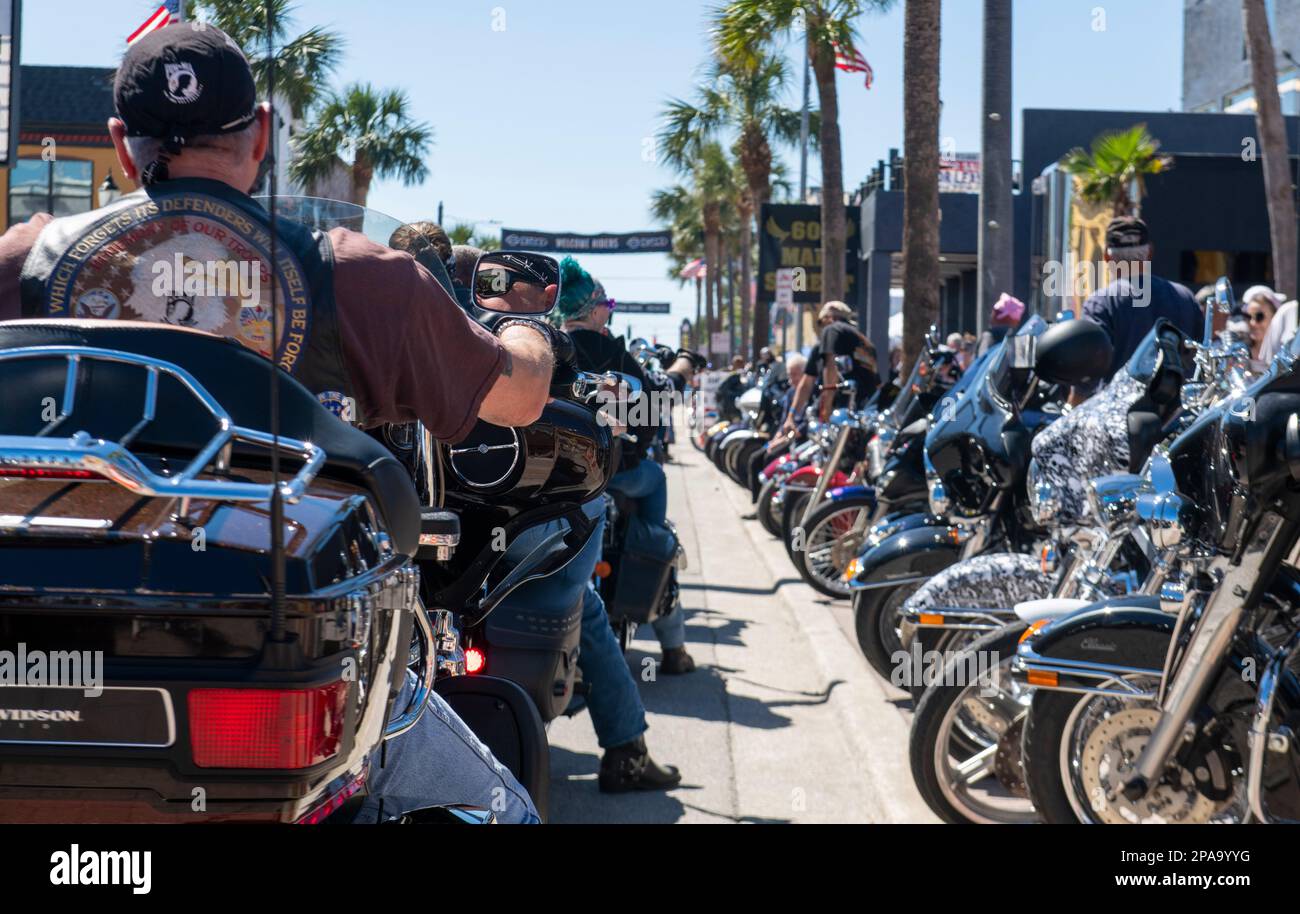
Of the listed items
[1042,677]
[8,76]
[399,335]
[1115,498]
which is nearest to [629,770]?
[1042,677]

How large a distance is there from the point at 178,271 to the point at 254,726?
66cm

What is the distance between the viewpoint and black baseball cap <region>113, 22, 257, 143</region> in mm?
1917

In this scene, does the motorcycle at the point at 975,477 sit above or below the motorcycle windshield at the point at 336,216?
below

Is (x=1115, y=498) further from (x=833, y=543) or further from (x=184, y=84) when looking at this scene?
(x=833, y=543)

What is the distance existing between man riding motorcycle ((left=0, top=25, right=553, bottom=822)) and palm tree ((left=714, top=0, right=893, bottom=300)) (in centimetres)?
1726

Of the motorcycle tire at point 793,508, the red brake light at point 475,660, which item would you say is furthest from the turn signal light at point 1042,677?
the motorcycle tire at point 793,508

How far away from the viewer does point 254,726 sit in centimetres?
144

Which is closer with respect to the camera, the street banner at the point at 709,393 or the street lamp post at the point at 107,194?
the street lamp post at the point at 107,194

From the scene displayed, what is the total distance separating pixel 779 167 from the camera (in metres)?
40.0

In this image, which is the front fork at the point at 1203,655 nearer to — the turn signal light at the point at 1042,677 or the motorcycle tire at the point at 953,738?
the turn signal light at the point at 1042,677

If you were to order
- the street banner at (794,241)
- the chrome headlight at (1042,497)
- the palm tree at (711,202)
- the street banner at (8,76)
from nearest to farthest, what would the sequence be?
the chrome headlight at (1042,497), the street banner at (8,76), the street banner at (794,241), the palm tree at (711,202)

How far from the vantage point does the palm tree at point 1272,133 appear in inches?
634
